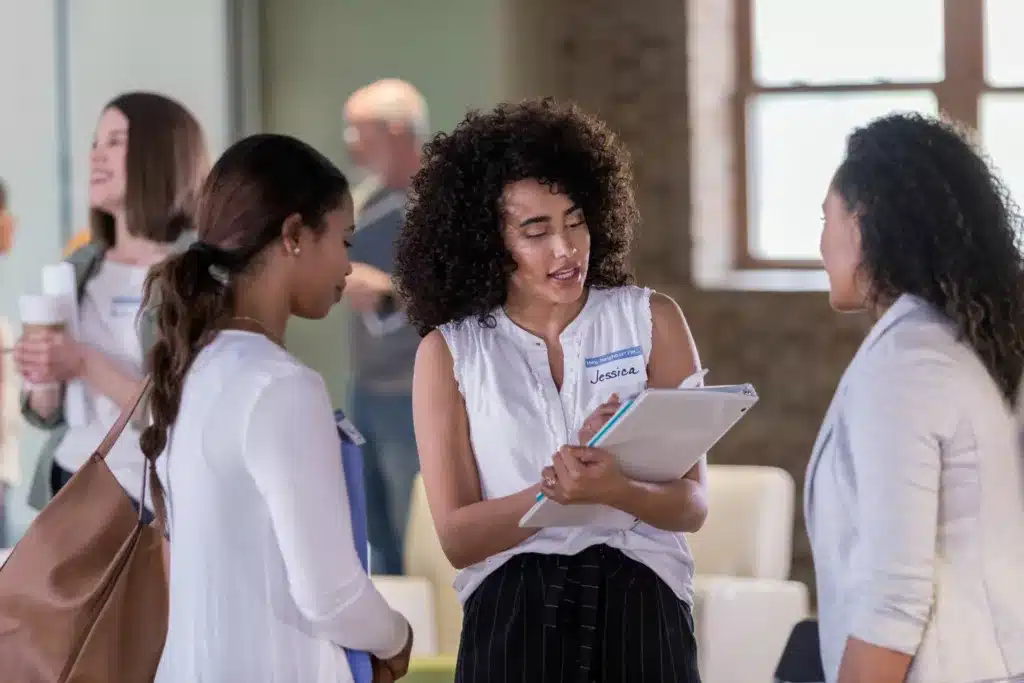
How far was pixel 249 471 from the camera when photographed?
65.4 inches

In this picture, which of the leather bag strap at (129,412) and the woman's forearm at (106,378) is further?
the woman's forearm at (106,378)

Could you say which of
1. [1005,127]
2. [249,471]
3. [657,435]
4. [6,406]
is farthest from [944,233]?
[1005,127]

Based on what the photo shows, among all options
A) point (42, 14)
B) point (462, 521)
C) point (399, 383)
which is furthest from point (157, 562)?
point (42, 14)

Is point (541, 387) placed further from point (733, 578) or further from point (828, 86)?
point (828, 86)

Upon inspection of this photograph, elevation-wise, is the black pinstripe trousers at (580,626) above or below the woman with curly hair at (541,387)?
below

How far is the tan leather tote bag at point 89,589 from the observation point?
1780 millimetres

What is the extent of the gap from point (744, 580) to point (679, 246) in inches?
89.0

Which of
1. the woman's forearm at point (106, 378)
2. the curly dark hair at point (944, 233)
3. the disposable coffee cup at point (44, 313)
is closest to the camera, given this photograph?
the curly dark hair at point (944, 233)

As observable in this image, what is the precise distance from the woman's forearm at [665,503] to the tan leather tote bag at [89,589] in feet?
2.08

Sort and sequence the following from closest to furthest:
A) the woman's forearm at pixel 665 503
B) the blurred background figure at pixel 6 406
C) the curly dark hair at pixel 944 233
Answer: the curly dark hair at pixel 944 233, the woman's forearm at pixel 665 503, the blurred background figure at pixel 6 406

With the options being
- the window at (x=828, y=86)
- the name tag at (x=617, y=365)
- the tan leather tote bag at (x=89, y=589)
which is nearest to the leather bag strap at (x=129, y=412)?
the tan leather tote bag at (x=89, y=589)

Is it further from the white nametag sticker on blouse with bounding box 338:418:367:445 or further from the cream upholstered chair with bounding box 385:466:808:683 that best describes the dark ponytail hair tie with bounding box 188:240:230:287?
Result: the cream upholstered chair with bounding box 385:466:808:683

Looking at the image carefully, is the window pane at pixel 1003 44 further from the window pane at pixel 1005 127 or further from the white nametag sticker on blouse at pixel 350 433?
the white nametag sticker on blouse at pixel 350 433

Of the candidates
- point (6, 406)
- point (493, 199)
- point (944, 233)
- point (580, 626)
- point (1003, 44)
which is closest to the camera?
point (944, 233)
